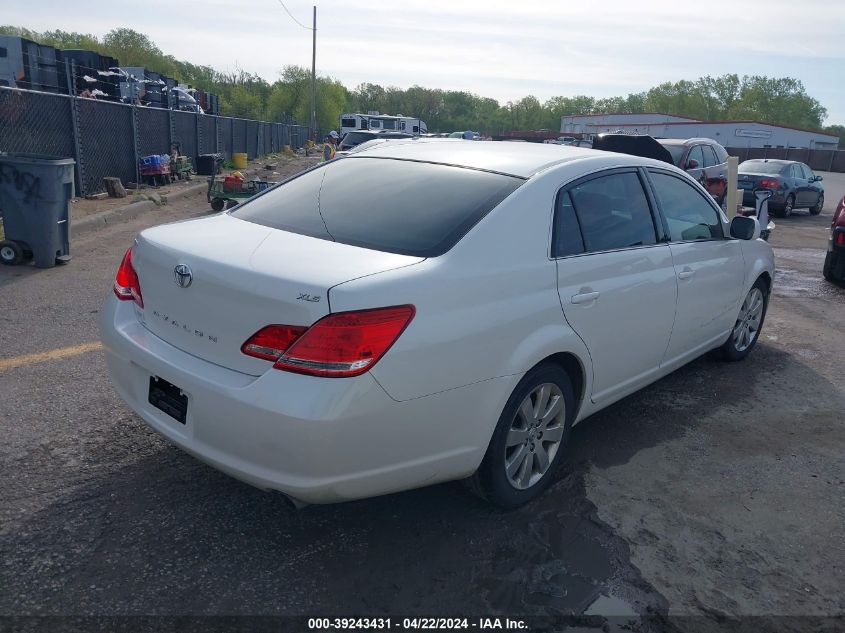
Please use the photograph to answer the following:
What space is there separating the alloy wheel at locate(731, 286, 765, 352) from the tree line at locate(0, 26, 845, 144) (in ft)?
218

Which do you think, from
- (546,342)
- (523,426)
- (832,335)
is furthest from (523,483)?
(832,335)

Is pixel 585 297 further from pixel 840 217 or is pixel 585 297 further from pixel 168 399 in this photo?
pixel 840 217

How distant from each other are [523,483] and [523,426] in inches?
11.5

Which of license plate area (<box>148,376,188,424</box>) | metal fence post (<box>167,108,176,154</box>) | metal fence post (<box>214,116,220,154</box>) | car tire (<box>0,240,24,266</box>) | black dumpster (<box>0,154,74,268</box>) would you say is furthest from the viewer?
metal fence post (<box>214,116,220,154</box>)

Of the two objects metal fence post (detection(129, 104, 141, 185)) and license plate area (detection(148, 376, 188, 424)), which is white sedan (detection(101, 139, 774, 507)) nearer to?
license plate area (detection(148, 376, 188, 424))

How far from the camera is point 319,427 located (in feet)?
7.79

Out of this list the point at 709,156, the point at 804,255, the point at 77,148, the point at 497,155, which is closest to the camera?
the point at 497,155

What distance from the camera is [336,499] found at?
8.32 ft

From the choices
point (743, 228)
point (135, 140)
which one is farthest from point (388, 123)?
point (743, 228)

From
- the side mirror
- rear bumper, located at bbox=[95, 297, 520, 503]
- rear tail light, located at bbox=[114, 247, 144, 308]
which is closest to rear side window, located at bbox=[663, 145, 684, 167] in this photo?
the side mirror

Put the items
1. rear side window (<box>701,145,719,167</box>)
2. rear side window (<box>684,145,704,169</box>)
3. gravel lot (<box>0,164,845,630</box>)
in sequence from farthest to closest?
rear side window (<box>701,145,719,167</box>) → rear side window (<box>684,145,704,169</box>) → gravel lot (<box>0,164,845,630</box>)

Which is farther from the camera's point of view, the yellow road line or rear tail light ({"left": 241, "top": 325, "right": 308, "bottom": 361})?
the yellow road line

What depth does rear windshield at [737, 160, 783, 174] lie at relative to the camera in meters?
18.1

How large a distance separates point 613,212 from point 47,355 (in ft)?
12.7
